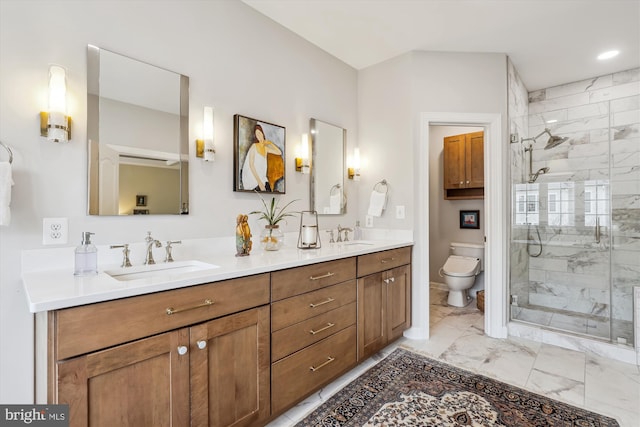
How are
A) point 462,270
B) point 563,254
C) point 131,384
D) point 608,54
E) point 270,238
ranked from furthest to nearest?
1. point 462,270
2. point 563,254
3. point 608,54
4. point 270,238
5. point 131,384

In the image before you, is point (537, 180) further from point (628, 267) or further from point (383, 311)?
point (383, 311)

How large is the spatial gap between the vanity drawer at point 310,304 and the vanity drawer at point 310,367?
19 centimetres

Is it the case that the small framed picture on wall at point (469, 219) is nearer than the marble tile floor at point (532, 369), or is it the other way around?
the marble tile floor at point (532, 369)

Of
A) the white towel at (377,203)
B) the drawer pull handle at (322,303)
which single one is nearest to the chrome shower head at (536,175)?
the white towel at (377,203)

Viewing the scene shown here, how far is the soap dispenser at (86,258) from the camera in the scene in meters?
1.34

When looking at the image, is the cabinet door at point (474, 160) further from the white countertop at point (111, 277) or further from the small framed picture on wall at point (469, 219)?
the white countertop at point (111, 277)

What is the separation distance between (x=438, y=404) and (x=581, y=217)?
2.34 meters

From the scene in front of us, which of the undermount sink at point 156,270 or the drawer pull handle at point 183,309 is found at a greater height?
the undermount sink at point 156,270

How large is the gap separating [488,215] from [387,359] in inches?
64.9

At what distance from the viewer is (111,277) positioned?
130 cm

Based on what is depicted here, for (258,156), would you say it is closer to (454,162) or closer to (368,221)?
(368,221)

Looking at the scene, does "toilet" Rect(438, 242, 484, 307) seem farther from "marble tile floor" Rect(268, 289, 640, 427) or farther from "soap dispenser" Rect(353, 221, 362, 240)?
"soap dispenser" Rect(353, 221, 362, 240)

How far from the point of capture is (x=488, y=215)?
9.62 feet

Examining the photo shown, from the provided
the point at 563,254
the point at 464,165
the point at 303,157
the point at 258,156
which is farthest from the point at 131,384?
the point at 464,165
